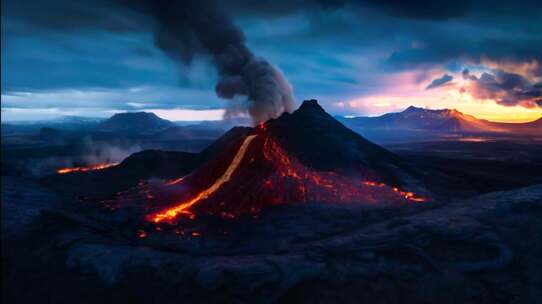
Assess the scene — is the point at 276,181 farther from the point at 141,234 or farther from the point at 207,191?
the point at 141,234

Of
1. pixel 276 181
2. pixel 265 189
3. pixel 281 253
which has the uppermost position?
pixel 276 181

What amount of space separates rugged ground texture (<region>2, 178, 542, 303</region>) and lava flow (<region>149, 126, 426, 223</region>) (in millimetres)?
3613

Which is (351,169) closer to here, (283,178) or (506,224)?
(283,178)

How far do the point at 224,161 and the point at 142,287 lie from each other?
18.5 m

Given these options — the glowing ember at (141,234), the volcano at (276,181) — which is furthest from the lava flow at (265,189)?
the glowing ember at (141,234)

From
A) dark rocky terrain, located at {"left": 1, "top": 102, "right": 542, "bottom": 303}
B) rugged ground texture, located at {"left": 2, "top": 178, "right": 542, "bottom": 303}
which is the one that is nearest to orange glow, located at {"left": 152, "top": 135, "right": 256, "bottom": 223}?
dark rocky terrain, located at {"left": 1, "top": 102, "right": 542, "bottom": 303}

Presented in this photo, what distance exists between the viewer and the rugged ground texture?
36.9 ft

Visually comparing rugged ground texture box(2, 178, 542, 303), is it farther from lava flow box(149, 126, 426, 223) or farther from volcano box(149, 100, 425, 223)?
volcano box(149, 100, 425, 223)

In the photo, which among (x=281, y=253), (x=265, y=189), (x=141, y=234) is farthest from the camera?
(x=265, y=189)

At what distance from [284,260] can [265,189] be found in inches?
433

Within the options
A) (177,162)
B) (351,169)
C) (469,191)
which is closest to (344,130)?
(351,169)

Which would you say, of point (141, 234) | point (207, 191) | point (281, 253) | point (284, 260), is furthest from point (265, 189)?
point (284, 260)

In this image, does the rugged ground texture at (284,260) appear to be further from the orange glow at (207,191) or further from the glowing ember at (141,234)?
the orange glow at (207,191)

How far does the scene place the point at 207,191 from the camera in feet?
82.8
